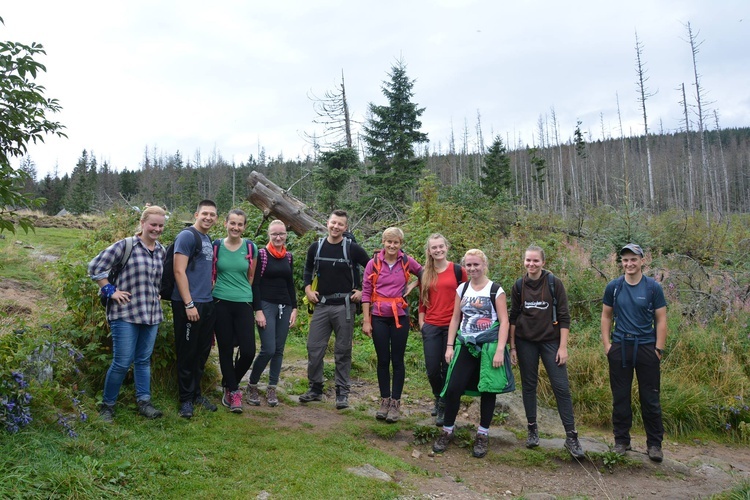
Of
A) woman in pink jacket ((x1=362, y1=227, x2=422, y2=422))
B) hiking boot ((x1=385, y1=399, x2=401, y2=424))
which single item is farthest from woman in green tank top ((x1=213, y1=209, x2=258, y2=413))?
hiking boot ((x1=385, y1=399, x2=401, y2=424))

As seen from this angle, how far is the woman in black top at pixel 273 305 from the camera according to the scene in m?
4.80

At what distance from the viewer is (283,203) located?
32.7 feet

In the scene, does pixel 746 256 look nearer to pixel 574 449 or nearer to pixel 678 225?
pixel 678 225

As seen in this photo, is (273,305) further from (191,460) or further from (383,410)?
(191,460)

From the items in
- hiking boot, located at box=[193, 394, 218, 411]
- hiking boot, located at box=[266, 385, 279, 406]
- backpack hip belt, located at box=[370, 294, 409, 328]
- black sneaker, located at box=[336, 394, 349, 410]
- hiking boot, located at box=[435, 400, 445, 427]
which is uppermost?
backpack hip belt, located at box=[370, 294, 409, 328]

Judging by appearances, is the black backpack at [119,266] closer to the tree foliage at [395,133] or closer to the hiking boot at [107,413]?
the hiking boot at [107,413]

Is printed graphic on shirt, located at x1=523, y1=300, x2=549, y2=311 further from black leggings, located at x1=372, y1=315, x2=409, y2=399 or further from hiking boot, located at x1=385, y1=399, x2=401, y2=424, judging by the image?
hiking boot, located at x1=385, y1=399, x2=401, y2=424

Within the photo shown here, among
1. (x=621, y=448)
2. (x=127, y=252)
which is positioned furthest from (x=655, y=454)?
(x=127, y=252)

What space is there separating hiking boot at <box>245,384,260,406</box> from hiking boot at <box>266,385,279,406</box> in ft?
0.34

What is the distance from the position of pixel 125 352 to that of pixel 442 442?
Answer: 2.77 m

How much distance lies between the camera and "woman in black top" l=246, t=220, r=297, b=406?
4.80 meters

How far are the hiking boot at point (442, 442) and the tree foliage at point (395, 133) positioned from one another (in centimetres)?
1467

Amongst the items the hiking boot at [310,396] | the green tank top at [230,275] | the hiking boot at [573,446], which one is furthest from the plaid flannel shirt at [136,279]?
the hiking boot at [573,446]

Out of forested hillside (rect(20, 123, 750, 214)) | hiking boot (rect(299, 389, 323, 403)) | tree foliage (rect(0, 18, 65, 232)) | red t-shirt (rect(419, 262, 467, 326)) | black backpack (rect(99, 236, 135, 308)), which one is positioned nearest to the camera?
tree foliage (rect(0, 18, 65, 232))
